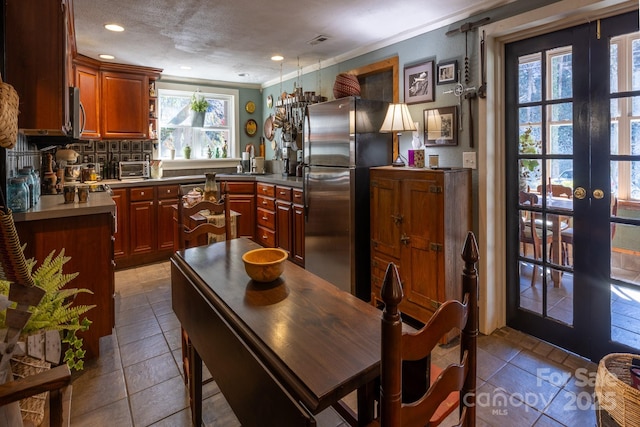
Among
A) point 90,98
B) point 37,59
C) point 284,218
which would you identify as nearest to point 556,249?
point 284,218

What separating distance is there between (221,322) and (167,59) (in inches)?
152

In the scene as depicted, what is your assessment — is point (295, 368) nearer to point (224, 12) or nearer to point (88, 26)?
point (224, 12)

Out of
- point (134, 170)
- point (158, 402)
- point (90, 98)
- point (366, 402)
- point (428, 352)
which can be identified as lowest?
point (158, 402)

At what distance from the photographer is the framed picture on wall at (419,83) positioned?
2941 mm

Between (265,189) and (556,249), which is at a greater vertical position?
(265,189)

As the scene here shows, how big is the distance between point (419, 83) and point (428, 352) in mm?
2702

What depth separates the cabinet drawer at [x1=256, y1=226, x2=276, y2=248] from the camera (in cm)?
451

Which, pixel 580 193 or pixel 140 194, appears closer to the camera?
pixel 580 193

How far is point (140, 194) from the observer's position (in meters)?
4.29

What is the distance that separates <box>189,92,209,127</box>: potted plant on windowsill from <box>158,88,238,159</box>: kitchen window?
1 cm

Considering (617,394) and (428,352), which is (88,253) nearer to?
(428,352)

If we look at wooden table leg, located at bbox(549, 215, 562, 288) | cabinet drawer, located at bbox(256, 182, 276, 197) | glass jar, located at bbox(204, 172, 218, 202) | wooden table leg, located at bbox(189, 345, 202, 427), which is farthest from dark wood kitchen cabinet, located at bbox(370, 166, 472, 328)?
cabinet drawer, located at bbox(256, 182, 276, 197)

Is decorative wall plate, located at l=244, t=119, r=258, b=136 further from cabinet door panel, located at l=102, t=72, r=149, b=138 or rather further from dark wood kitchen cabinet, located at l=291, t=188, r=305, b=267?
dark wood kitchen cabinet, located at l=291, t=188, r=305, b=267

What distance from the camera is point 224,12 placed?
8.95 feet
